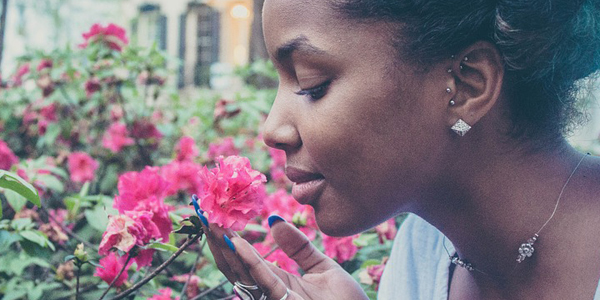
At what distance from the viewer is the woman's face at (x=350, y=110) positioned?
3.92 feet

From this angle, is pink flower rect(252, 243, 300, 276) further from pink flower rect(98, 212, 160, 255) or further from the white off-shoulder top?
pink flower rect(98, 212, 160, 255)

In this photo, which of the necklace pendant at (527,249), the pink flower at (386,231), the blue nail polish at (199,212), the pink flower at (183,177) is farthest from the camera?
the pink flower at (183,177)

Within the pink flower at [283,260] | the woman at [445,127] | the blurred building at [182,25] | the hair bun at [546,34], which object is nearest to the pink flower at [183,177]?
the pink flower at [283,260]

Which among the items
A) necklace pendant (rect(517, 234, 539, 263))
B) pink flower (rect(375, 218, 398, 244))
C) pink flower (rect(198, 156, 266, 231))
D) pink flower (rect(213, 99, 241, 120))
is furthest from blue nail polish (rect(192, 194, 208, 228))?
pink flower (rect(213, 99, 241, 120))

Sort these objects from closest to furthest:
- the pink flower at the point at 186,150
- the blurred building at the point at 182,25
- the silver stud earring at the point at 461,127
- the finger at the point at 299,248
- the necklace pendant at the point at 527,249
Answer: the silver stud earring at the point at 461,127 → the necklace pendant at the point at 527,249 → the finger at the point at 299,248 → the pink flower at the point at 186,150 → the blurred building at the point at 182,25

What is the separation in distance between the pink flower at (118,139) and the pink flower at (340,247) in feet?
5.62

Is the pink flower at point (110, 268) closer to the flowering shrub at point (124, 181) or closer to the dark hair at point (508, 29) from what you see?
the flowering shrub at point (124, 181)

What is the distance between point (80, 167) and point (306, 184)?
75.5 inches

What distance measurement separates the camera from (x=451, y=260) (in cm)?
162

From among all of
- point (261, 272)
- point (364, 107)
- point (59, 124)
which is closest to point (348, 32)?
point (364, 107)

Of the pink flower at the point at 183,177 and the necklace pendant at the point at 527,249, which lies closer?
the necklace pendant at the point at 527,249

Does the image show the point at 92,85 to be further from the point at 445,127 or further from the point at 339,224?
the point at 445,127

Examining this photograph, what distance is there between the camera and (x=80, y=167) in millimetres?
2896

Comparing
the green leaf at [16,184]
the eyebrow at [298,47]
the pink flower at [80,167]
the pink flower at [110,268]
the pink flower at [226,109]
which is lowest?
the pink flower at [110,268]
